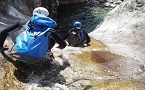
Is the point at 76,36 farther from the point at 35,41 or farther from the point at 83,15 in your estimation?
the point at 83,15

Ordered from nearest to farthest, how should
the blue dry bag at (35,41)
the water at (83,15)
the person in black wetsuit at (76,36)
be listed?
the blue dry bag at (35,41) < the person in black wetsuit at (76,36) < the water at (83,15)

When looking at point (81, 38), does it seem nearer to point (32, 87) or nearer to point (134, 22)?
point (134, 22)

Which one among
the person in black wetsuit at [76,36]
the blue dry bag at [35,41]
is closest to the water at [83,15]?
the person in black wetsuit at [76,36]

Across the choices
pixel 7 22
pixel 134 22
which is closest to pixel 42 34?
pixel 7 22

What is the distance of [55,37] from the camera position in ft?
20.4

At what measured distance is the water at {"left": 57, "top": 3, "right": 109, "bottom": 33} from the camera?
90.6 feet

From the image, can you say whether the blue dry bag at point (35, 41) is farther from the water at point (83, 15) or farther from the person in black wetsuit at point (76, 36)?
the water at point (83, 15)

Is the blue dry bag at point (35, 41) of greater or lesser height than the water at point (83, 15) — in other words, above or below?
above

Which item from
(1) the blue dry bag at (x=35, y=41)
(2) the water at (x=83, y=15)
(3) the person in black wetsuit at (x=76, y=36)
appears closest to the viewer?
(1) the blue dry bag at (x=35, y=41)

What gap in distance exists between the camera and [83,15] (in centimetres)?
3253

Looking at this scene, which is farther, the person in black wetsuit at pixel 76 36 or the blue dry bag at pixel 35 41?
the person in black wetsuit at pixel 76 36

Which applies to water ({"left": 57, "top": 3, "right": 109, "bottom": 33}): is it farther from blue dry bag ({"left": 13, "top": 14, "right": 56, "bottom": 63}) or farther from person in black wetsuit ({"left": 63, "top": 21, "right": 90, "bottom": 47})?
blue dry bag ({"left": 13, "top": 14, "right": 56, "bottom": 63})

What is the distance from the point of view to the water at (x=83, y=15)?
2762 centimetres

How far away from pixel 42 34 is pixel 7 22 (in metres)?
6.49
